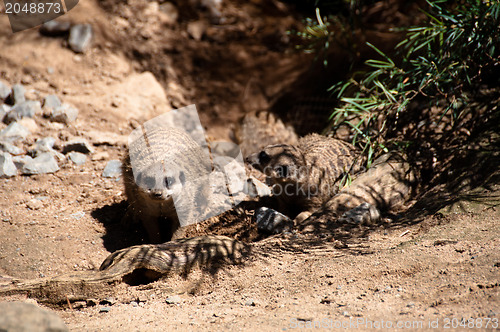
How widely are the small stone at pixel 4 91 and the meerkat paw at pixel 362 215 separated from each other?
3610 millimetres

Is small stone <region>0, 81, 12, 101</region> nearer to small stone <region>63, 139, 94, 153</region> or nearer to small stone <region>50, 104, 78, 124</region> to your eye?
small stone <region>50, 104, 78, 124</region>

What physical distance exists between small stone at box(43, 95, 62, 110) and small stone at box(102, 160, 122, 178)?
0.98 metres

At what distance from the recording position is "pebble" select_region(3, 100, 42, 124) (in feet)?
13.6

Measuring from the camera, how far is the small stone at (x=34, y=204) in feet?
10.6

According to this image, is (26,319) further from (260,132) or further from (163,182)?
(260,132)

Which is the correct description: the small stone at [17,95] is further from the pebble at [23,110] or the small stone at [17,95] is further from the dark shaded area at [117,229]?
the dark shaded area at [117,229]

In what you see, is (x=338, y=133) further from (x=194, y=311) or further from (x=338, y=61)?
(x=194, y=311)

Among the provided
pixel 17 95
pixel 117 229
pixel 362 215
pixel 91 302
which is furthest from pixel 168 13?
pixel 91 302

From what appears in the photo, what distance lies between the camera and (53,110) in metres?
4.29

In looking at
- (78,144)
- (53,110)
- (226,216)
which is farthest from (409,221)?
(53,110)

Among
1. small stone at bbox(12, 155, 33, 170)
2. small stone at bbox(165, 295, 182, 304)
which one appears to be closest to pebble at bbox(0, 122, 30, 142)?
small stone at bbox(12, 155, 33, 170)

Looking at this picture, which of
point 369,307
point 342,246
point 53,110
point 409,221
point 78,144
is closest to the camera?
point 369,307

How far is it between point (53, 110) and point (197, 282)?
291 centimetres

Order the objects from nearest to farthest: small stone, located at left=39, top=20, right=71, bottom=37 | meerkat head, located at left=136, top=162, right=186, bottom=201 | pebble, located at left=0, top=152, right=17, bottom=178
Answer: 1. meerkat head, located at left=136, top=162, right=186, bottom=201
2. pebble, located at left=0, top=152, right=17, bottom=178
3. small stone, located at left=39, top=20, right=71, bottom=37
